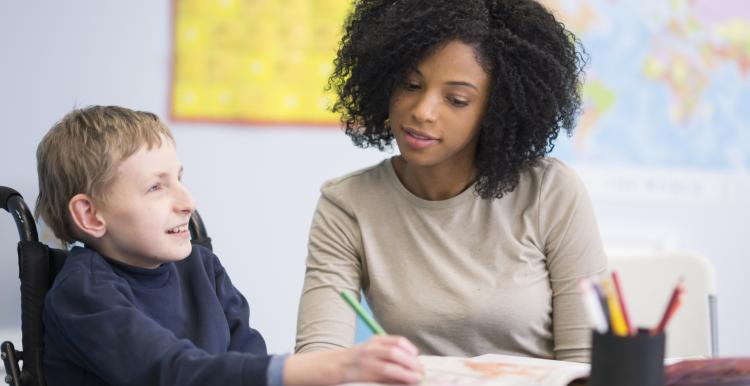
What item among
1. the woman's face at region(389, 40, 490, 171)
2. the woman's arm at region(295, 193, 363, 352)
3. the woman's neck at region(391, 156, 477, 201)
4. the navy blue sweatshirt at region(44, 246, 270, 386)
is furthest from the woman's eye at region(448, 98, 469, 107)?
the navy blue sweatshirt at region(44, 246, 270, 386)

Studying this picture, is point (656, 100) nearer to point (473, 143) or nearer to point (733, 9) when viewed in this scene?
→ point (733, 9)

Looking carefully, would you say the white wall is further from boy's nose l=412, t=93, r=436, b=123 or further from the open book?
the open book

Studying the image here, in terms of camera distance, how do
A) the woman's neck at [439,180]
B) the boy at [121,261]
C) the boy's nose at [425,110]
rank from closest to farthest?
the boy at [121,261] < the boy's nose at [425,110] < the woman's neck at [439,180]

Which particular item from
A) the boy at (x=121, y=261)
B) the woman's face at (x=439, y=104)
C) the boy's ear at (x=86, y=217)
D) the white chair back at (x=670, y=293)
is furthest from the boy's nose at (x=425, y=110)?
the white chair back at (x=670, y=293)

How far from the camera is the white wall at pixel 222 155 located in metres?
2.33

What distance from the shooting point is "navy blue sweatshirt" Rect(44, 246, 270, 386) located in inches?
41.2

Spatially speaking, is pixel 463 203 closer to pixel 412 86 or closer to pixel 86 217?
pixel 412 86

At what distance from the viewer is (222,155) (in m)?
2.53

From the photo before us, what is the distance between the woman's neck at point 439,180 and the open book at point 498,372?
0.51m

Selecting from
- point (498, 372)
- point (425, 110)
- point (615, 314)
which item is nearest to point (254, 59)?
point (425, 110)

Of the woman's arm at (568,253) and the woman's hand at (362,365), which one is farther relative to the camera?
the woman's arm at (568,253)

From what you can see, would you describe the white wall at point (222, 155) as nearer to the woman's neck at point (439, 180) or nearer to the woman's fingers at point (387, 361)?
the woman's neck at point (439, 180)

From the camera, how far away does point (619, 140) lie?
2.89 meters

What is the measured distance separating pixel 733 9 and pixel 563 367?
2.12 meters
